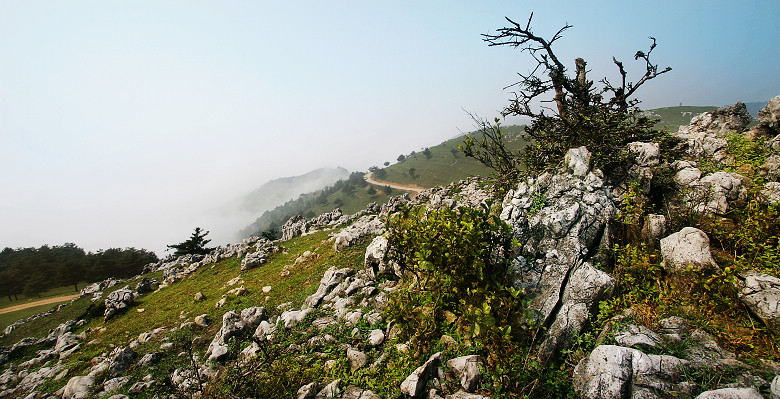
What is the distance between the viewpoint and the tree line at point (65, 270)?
43.0 meters

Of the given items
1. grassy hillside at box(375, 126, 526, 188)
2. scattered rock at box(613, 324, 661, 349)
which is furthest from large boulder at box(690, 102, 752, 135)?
grassy hillside at box(375, 126, 526, 188)

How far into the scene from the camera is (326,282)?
1209 cm

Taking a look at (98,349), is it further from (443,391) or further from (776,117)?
(776,117)

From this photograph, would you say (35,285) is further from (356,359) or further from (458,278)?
(458,278)

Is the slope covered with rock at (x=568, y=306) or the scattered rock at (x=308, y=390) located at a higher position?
the slope covered with rock at (x=568, y=306)

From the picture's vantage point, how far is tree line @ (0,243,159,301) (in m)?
43.0

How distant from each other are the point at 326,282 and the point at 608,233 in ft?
32.8

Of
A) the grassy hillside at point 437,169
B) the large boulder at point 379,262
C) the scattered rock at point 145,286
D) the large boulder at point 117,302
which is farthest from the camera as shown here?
the grassy hillside at point 437,169

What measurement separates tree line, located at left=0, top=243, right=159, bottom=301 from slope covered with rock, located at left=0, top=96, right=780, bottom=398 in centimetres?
4911

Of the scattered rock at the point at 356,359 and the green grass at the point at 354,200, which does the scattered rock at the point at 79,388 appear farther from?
the green grass at the point at 354,200

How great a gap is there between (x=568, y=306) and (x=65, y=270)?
219 ft

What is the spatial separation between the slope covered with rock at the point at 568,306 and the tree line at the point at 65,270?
4911cm

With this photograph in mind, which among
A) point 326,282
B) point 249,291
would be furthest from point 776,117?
point 249,291

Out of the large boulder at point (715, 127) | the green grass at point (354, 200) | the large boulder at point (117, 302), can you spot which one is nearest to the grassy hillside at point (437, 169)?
the green grass at point (354, 200)
